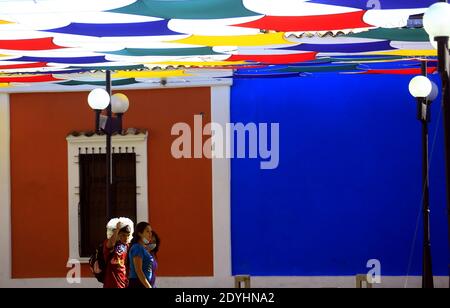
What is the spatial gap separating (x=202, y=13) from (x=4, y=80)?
20.2 feet

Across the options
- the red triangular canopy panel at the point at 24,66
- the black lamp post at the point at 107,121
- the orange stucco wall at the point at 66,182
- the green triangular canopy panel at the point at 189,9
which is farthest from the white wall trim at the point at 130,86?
the green triangular canopy panel at the point at 189,9

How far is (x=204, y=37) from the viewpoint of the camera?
9.02 meters

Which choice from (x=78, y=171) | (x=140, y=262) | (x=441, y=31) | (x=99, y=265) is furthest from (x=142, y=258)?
(x=78, y=171)

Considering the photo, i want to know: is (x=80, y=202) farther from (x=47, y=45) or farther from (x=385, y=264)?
(x=47, y=45)

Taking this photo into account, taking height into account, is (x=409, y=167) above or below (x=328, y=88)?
below

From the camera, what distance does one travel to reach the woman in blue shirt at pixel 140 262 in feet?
26.8

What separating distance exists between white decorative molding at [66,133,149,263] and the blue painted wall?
134 cm

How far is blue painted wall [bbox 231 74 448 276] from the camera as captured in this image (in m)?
14.1

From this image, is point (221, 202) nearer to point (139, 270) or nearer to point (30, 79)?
point (30, 79)

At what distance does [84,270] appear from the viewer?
48.8 ft

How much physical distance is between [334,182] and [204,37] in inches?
225

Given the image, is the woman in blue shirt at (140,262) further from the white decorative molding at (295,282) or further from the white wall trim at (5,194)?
the white wall trim at (5,194)
